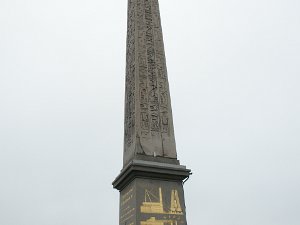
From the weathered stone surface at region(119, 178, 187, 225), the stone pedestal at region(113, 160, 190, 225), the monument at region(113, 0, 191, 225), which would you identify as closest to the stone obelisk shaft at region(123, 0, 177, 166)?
the monument at region(113, 0, 191, 225)

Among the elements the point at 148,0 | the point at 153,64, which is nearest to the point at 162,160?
the point at 153,64

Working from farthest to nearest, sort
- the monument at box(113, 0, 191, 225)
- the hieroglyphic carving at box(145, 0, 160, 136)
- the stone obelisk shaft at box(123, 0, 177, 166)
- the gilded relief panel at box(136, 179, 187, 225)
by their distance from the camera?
the hieroglyphic carving at box(145, 0, 160, 136) → the stone obelisk shaft at box(123, 0, 177, 166) → the monument at box(113, 0, 191, 225) → the gilded relief panel at box(136, 179, 187, 225)

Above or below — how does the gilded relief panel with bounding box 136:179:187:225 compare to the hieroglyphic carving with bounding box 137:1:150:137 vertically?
below

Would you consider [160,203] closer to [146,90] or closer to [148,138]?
[148,138]

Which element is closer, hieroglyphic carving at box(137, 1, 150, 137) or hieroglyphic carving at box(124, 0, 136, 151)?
hieroglyphic carving at box(137, 1, 150, 137)

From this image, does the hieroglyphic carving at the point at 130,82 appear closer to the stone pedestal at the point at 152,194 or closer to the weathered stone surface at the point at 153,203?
the stone pedestal at the point at 152,194

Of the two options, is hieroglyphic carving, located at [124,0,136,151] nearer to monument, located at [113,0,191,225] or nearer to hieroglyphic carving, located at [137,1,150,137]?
monument, located at [113,0,191,225]

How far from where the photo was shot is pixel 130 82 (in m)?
9.97

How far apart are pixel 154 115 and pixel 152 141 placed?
25.9 inches

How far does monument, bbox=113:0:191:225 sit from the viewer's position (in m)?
8.06

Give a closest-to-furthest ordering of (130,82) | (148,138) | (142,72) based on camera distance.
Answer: (148,138)
(142,72)
(130,82)

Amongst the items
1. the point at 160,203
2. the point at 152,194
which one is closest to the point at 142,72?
the point at 152,194

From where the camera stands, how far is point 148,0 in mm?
11094

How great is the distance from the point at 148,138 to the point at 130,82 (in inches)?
66.3
